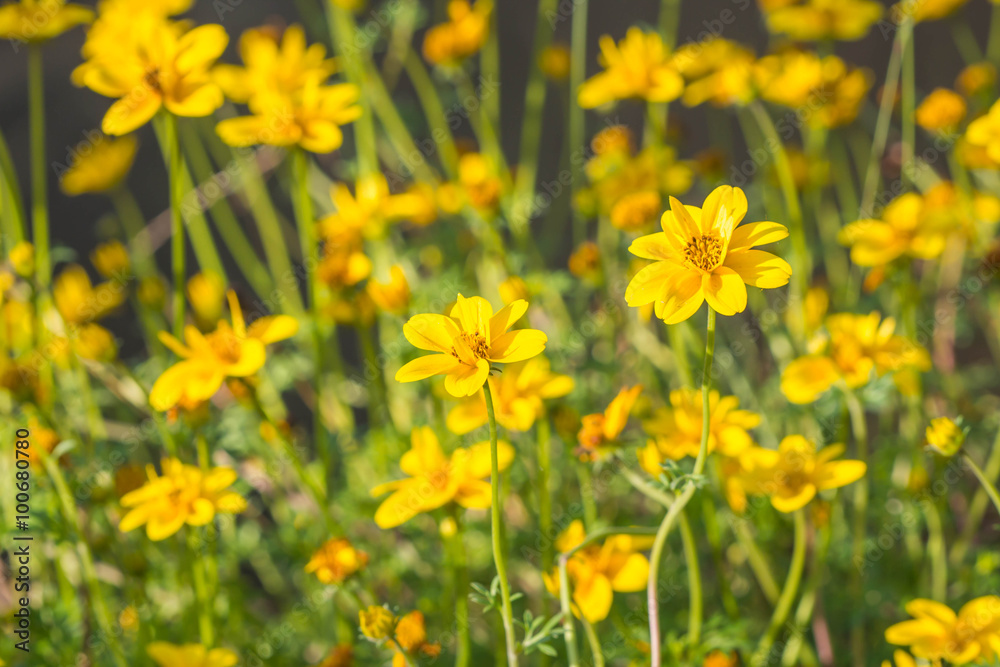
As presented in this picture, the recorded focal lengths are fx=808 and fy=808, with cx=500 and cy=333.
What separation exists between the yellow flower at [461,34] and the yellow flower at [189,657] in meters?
1.03

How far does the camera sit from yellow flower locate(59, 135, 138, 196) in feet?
4.98

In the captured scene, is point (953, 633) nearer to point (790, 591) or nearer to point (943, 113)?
point (790, 591)

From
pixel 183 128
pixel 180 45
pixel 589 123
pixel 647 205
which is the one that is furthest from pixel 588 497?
pixel 589 123

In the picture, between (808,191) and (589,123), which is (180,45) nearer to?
(808,191)

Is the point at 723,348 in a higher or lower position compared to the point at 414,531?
higher

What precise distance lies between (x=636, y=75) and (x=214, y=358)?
2.52 ft

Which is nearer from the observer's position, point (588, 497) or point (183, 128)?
point (588, 497)

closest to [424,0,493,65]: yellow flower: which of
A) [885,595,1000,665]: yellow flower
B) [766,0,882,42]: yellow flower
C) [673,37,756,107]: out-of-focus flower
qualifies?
[673,37,756,107]: out-of-focus flower

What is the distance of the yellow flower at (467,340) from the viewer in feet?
2.22

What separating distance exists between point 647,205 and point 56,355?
0.88 meters

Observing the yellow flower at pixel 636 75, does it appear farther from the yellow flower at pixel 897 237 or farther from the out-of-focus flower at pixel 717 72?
the yellow flower at pixel 897 237

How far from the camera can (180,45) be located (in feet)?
3.15

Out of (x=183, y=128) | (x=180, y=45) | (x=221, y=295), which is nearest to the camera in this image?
(x=180, y=45)

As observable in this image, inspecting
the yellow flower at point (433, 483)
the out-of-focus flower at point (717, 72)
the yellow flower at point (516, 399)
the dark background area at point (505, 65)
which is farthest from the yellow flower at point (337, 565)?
the dark background area at point (505, 65)
